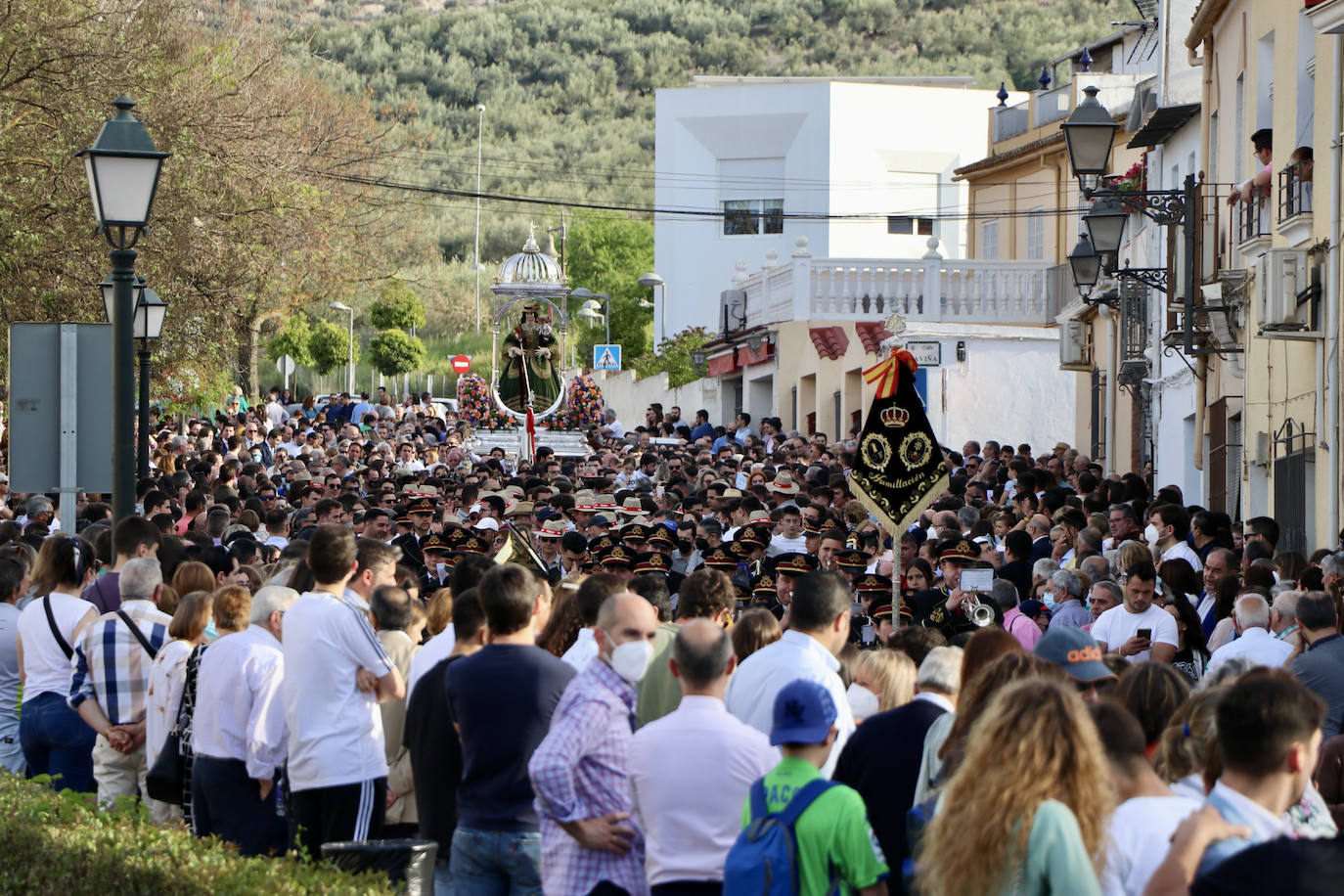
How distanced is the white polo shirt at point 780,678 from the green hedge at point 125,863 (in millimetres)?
1410

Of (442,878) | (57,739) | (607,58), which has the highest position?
(607,58)

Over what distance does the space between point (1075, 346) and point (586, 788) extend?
851 inches

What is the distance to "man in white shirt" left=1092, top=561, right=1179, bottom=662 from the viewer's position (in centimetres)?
953

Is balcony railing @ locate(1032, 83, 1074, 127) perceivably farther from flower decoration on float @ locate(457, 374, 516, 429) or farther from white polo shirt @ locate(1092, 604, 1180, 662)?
white polo shirt @ locate(1092, 604, 1180, 662)

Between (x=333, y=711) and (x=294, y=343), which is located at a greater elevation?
(x=294, y=343)

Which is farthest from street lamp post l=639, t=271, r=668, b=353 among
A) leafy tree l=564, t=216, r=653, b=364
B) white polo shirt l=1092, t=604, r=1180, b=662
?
white polo shirt l=1092, t=604, r=1180, b=662

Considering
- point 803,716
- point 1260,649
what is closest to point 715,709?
point 803,716

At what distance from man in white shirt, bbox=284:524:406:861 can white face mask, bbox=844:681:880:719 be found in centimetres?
182

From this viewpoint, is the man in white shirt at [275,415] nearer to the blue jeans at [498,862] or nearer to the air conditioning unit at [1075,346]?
the air conditioning unit at [1075,346]

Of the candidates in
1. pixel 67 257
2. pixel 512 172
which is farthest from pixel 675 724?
pixel 512 172

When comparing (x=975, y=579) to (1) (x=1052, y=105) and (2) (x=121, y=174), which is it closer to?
(2) (x=121, y=174)

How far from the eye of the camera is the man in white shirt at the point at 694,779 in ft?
17.7

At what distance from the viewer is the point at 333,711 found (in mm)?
7074

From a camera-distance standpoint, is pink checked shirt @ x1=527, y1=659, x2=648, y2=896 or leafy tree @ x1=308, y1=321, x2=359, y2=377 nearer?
pink checked shirt @ x1=527, y1=659, x2=648, y2=896
